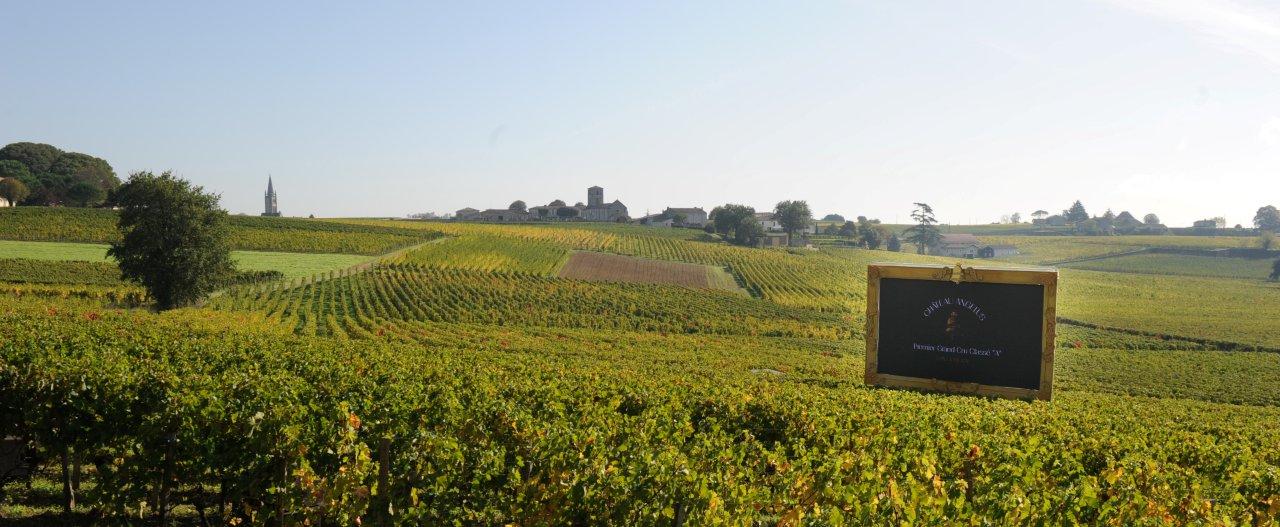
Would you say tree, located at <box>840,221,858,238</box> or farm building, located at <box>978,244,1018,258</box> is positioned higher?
tree, located at <box>840,221,858,238</box>

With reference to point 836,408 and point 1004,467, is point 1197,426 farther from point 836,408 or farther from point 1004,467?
point 1004,467

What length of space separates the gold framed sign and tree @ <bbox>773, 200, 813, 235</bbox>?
109484 mm

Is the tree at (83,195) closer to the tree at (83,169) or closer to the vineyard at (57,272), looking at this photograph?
the tree at (83,169)

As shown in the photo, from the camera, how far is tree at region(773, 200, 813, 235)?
12838 cm

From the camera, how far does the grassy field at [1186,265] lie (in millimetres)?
116250

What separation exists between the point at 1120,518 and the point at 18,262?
66.1m

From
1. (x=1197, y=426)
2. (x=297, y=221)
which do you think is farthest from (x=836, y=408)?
(x=297, y=221)

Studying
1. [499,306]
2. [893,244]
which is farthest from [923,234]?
[499,306]

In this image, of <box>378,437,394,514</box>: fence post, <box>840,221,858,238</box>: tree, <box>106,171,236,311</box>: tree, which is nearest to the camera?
<box>378,437,394,514</box>: fence post

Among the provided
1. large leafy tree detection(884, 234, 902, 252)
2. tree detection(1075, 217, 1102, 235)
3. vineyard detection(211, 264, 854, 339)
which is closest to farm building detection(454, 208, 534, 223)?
large leafy tree detection(884, 234, 902, 252)

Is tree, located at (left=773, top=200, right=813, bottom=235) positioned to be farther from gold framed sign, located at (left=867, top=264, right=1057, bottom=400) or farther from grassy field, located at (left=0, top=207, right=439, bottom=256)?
gold framed sign, located at (left=867, top=264, right=1057, bottom=400)

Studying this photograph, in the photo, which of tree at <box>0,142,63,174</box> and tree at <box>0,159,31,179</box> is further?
tree at <box>0,142,63,174</box>

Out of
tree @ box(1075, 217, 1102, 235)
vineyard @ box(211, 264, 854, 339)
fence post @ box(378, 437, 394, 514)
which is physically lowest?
vineyard @ box(211, 264, 854, 339)

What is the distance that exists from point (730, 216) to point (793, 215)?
497 inches
